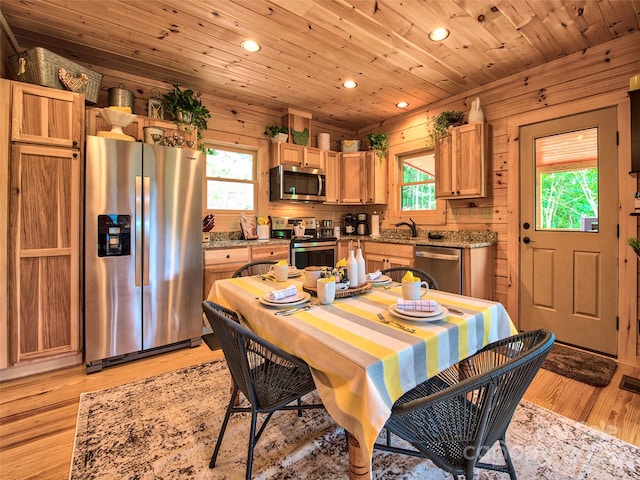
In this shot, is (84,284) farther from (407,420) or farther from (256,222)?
(407,420)

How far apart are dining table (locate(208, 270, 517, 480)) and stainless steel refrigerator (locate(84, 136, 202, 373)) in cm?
147

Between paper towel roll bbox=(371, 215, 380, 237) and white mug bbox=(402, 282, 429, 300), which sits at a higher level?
paper towel roll bbox=(371, 215, 380, 237)

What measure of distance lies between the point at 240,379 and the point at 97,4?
2728 mm

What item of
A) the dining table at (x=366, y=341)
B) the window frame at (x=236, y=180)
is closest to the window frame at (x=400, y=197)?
the window frame at (x=236, y=180)

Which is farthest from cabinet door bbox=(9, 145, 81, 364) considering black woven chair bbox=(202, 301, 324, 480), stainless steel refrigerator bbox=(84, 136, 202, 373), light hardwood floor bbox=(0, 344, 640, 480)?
black woven chair bbox=(202, 301, 324, 480)

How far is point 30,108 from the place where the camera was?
Result: 2342 mm

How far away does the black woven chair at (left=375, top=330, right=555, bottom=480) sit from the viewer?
0.93m

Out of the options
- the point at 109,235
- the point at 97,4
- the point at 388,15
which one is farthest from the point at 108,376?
the point at 388,15

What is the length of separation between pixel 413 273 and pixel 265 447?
4.75 feet

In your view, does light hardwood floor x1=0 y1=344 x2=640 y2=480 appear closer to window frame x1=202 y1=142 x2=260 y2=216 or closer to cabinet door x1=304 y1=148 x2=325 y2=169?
window frame x1=202 y1=142 x2=260 y2=216

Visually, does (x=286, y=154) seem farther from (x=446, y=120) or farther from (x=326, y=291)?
(x=326, y=291)

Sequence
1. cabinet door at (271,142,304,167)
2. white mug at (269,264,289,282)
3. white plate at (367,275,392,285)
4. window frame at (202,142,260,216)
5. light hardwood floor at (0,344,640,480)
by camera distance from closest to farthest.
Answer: light hardwood floor at (0,344,640,480) → white plate at (367,275,392,285) → white mug at (269,264,289,282) → window frame at (202,142,260,216) → cabinet door at (271,142,304,167)

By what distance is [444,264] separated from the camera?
3.33m

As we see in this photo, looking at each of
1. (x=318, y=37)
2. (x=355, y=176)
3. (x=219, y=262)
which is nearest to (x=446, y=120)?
(x=355, y=176)
